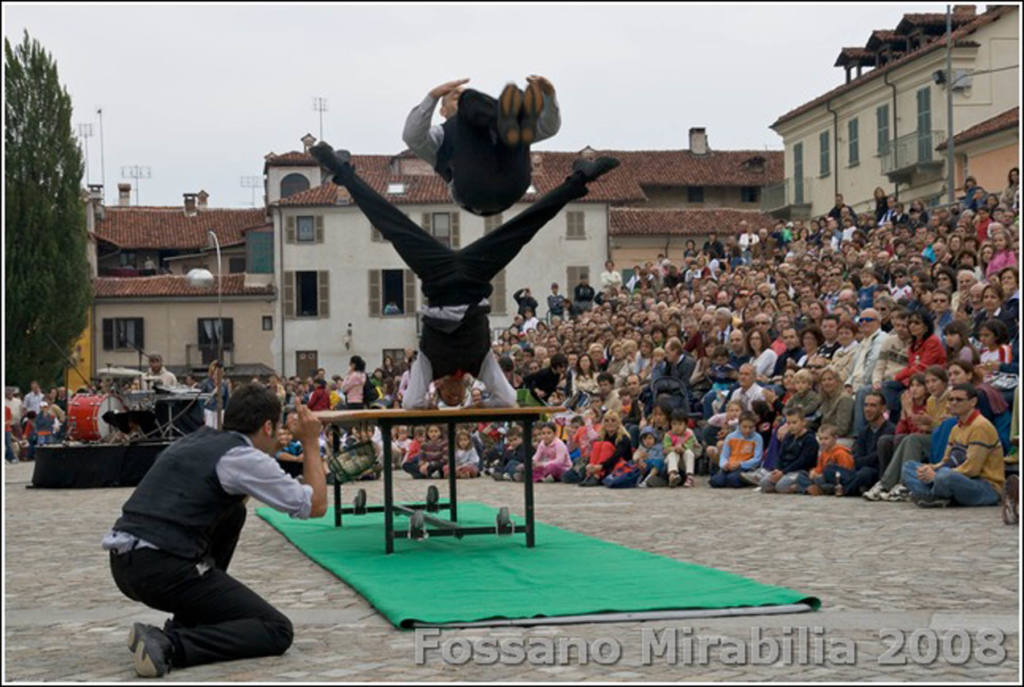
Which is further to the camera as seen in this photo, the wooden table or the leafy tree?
the leafy tree

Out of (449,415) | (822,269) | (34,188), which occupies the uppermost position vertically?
(34,188)

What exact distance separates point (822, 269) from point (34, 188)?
3324 centimetres

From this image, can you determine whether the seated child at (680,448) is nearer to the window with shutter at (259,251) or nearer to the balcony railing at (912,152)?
the balcony railing at (912,152)

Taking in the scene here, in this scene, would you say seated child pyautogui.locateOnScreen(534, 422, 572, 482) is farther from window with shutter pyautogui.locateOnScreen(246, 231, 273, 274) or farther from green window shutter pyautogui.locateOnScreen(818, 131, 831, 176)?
window with shutter pyautogui.locateOnScreen(246, 231, 273, 274)

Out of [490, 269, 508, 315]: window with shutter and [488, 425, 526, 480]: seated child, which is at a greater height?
[490, 269, 508, 315]: window with shutter

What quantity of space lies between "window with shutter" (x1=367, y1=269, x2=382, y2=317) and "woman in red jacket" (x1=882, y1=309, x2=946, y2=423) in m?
46.5

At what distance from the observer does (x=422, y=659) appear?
6074 millimetres

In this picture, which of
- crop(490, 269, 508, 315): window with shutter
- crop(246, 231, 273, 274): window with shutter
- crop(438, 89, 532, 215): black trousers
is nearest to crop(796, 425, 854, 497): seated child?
crop(438, 89, 532, 215): black trousers

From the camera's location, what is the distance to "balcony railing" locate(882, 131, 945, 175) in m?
39.5

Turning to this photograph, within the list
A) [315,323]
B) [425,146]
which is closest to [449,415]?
[425,146]

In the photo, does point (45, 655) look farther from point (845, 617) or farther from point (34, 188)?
point (34, 188)

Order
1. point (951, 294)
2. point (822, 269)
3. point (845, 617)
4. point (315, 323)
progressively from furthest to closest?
point (315, 323), point (822, 269), point (951, 294), point (845, 617)

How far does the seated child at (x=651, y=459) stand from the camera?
54.7ft

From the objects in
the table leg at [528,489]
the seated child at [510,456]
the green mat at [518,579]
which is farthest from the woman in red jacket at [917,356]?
the seated child at [510,456]
